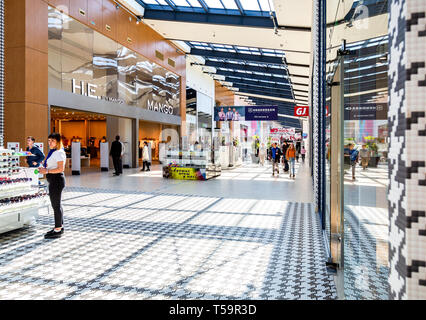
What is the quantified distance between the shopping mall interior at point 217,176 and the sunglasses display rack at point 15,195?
0.02m

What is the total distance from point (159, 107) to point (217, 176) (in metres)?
7.89

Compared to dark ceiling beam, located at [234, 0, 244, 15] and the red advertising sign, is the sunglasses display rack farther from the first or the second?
the red advertising sign

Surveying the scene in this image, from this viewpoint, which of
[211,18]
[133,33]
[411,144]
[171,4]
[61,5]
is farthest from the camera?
[133,33]

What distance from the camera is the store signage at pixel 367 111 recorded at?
133 cm

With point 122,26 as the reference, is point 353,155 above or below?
below

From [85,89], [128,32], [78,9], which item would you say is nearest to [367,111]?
[85,89]

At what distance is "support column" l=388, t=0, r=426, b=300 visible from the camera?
0.91 m

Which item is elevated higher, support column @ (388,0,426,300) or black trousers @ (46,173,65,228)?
support column @ (388,0,426,300)

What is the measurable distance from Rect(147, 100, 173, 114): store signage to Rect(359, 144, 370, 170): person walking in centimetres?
1797

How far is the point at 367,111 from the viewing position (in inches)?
66.6

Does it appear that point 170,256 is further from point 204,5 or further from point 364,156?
point 204,5

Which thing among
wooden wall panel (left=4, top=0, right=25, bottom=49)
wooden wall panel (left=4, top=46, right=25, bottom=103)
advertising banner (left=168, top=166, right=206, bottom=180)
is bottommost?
advertising banner (left=168, top=166, right=206, bottom=180)

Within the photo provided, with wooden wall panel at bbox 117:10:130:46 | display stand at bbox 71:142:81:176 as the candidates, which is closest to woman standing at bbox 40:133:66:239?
display stand at bbox 71:142:81:176

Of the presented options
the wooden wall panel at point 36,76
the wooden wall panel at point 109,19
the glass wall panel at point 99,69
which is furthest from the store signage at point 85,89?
the wooden wall panel at point 109,19
